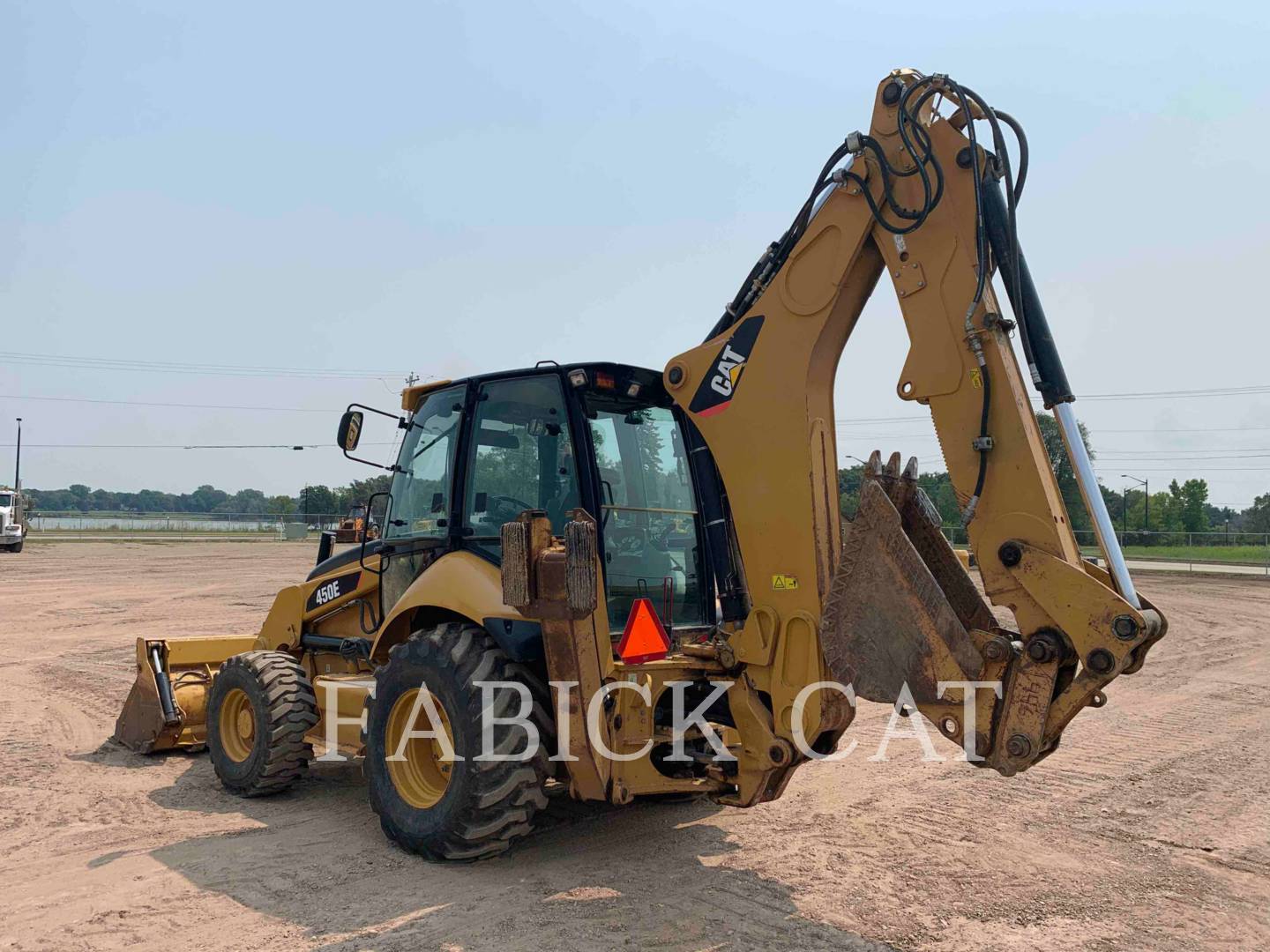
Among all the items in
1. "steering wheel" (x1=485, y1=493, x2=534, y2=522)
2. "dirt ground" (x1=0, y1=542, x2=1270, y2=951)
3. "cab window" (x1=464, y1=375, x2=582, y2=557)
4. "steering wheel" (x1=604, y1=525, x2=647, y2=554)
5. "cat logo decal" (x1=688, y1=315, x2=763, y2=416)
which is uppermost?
"cat logo decal" (x1=688, y1=315, x2=763, y2=416)

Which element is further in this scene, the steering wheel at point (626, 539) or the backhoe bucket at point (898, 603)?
the steering wheel at point (626, 539)

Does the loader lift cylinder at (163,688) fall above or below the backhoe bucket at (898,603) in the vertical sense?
below

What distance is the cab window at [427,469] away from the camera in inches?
234

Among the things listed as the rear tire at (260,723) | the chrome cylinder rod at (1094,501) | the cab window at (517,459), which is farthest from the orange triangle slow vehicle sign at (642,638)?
the rear tire at (260,723)

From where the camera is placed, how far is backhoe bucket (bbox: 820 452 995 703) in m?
4.09

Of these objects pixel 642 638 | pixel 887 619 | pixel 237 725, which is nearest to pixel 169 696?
pixel 237 725

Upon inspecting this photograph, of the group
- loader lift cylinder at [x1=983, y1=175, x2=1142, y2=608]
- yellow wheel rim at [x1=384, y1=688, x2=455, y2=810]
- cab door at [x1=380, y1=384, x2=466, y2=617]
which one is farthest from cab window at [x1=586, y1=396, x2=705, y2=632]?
loader lift cylinder at [x1=983, y1=175, x2=1142, y2=608]

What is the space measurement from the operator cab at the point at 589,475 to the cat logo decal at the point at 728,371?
615 millimetres

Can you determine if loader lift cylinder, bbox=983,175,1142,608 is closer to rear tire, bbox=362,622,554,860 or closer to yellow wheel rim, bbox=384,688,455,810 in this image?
rear tire, bbox=362,622,554,860

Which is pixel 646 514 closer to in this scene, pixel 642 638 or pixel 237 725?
pixel 642 638

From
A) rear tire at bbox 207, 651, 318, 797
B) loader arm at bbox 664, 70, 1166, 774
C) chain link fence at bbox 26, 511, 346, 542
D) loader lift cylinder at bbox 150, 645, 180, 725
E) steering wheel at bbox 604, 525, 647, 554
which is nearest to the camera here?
loader arm at bbox 664, 70, 1166, 774

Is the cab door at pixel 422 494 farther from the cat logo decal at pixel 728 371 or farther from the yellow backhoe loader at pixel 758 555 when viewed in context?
the cat logo decal at pixel 728 371

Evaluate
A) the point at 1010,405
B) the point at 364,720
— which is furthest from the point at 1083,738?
the point at 364,720

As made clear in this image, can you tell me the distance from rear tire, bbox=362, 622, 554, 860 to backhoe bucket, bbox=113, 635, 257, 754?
3030 mm
